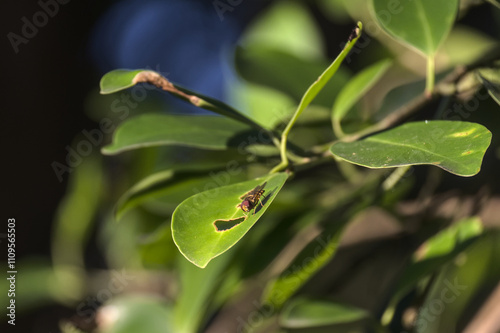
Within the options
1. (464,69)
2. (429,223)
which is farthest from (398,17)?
(429,223)

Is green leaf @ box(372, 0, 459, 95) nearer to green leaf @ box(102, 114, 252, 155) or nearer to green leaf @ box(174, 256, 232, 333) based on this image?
green leaf @ box(102, 114, 252, 155)

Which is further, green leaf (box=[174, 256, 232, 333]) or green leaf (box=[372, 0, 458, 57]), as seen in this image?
green leaf (box=[174, 256, 232, 333])

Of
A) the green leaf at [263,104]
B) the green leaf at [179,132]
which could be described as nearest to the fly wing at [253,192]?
the green leaf at [179,132]

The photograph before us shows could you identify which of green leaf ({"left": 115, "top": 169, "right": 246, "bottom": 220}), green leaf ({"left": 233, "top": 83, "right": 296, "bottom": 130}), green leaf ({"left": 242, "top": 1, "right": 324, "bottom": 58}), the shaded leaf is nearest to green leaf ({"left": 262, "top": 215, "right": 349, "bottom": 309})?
green leaf ({"left": 115, "top": 169, "right": 246, "bottom": 220})

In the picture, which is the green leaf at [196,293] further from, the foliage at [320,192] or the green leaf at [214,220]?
the green leaf at [214,220]

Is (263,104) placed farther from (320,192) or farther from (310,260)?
(310,260)

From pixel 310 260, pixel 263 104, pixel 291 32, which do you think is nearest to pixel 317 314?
pixel 310 260
